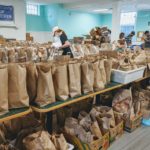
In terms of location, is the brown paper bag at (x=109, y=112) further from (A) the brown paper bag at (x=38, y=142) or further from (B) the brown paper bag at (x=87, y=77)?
(A) the brown paper bag at (x=38, y=142)

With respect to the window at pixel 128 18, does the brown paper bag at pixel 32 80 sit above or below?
below

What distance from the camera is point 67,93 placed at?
73.8 inches

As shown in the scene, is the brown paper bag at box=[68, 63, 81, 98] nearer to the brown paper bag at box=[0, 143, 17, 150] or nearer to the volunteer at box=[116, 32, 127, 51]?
the brown paper bag at box=[0, 143, 17, 150]

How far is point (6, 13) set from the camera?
809cm

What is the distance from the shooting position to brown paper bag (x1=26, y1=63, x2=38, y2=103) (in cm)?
165

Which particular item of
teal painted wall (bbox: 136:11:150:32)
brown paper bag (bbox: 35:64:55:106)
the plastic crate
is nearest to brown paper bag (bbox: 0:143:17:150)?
brown paper bag (bbox: 35:64:55:106)

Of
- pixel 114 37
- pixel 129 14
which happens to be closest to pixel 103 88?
pixel 114 37

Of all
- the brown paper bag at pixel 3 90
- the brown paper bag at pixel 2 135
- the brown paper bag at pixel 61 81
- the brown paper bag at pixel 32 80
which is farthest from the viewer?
the brown paper bag at pixel 2 135

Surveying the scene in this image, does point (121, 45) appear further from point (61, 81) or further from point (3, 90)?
point (3, 90)

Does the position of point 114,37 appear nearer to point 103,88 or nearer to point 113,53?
point 113,53

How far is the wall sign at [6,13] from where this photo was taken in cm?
792

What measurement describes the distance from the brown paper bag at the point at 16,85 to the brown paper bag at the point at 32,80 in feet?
0.25

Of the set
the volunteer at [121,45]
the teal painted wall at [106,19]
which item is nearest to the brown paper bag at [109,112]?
the volunteer at [121,45]

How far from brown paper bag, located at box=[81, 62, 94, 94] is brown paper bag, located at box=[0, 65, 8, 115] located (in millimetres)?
797
